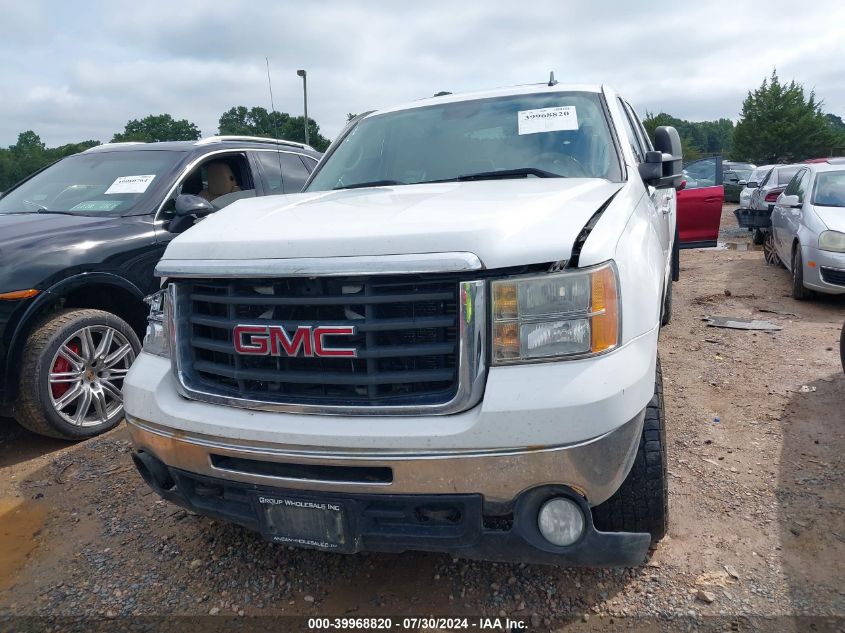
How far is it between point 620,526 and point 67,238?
11.7 ft

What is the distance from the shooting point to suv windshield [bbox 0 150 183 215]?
182 inches

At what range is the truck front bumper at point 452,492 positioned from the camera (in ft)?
6.18

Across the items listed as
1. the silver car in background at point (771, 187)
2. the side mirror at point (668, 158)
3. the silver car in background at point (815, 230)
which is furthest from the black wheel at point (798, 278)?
the side mirror at point (668, 158)

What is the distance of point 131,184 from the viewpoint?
4727 millimetres

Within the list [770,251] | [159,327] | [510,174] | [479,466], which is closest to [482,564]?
[479,466]

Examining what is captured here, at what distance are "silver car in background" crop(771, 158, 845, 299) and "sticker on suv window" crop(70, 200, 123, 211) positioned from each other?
22.1ft

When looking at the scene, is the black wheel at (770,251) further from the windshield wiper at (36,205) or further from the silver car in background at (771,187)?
the windshield wiper at (36,205)

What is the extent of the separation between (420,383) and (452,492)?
0.35 meters

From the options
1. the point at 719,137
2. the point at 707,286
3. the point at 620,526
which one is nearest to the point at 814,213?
the point at 707,286

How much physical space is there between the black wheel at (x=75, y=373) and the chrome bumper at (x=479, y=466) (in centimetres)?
225

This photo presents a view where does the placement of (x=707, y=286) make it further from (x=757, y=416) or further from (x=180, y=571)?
(x=180, y=571)

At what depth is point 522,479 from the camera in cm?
189

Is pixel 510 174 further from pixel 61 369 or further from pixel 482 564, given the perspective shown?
pixel 61 369

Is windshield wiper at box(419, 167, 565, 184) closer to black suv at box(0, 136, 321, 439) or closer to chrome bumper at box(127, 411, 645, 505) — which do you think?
chrome bumper at box(127, 411, 645, 505)
